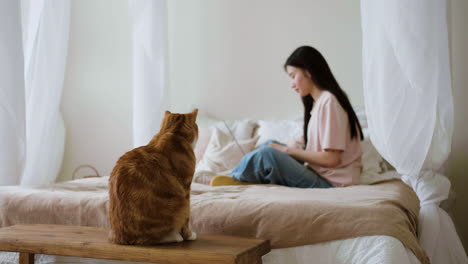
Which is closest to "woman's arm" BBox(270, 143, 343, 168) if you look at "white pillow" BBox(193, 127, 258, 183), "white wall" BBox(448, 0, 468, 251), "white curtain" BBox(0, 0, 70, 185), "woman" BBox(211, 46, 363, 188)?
"woman" BBox(211, 46, 363, 188)

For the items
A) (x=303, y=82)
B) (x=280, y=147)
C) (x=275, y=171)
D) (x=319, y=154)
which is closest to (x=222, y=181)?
(x=275, y=171)

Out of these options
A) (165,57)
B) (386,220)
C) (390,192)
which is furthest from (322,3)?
(386,220)

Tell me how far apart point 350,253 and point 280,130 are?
176 cm

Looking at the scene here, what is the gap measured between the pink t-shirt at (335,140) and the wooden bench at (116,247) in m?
1.05

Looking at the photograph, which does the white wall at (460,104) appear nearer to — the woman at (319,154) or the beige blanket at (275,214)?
the woman at (319,154)

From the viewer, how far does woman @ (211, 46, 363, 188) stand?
2.43 meters

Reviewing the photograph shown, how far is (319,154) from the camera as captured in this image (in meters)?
2.46

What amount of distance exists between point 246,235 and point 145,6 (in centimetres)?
200

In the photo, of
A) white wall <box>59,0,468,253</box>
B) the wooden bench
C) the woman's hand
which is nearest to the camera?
the wooden bench

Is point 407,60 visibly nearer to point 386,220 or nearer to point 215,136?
point 386,220

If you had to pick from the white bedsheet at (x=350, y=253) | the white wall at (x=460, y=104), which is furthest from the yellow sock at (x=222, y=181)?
the white wall at (x=460, y=104)

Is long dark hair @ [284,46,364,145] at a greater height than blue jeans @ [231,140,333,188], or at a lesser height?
greater

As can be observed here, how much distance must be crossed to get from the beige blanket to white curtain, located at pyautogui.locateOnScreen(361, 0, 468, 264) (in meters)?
0.17

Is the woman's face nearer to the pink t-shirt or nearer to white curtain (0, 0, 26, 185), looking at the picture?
the pink t-shirt
